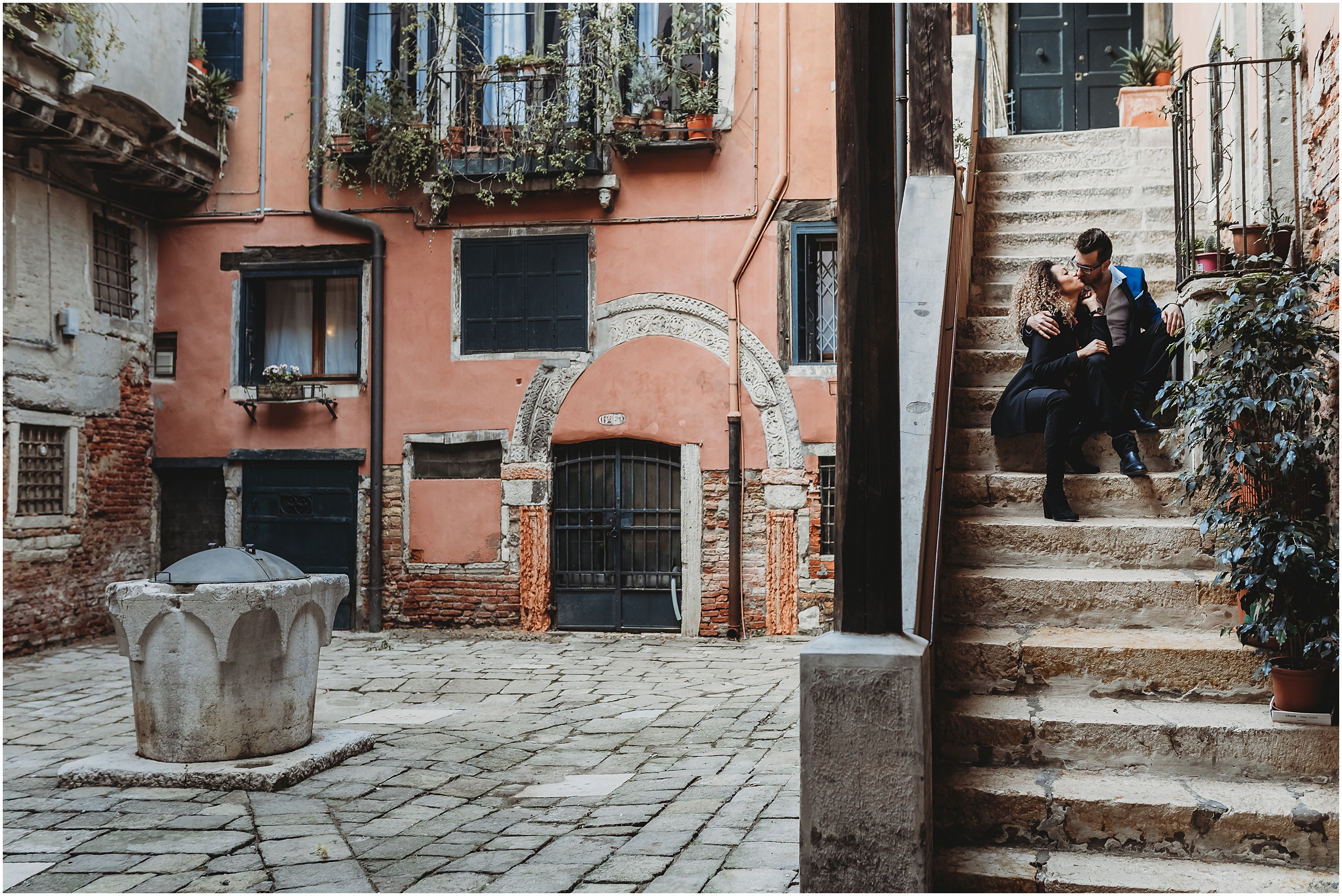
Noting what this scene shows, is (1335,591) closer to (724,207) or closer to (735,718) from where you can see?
(735,718)

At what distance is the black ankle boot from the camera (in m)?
4.57

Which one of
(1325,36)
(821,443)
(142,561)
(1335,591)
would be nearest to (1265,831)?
(1335,591)

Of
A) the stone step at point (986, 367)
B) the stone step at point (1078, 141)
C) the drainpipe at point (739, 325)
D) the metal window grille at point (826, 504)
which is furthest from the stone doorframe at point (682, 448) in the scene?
the stone step at point (986, 367)

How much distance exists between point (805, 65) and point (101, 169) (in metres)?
7.60

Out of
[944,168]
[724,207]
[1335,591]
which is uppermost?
[724,207]

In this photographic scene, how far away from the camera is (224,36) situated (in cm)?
1248

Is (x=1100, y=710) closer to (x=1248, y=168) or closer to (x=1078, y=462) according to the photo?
(x=1078, y=462)

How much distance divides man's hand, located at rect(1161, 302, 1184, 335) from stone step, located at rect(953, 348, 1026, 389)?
2.32 ft

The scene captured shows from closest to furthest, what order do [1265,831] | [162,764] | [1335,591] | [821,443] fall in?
[1265,831]
[1335,591]
[162,764]
[821,443]

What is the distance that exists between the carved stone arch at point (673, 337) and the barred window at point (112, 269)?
469cm

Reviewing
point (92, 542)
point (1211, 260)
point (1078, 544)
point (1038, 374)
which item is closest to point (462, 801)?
point (1078, 544)

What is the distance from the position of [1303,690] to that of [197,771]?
4839mm

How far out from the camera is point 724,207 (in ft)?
38.1

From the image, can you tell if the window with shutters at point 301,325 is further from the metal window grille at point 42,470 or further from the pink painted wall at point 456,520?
the metal window grille at point 42,470
